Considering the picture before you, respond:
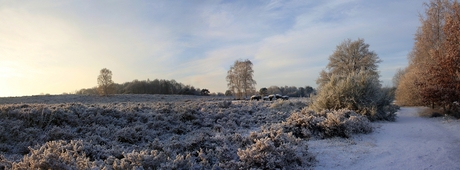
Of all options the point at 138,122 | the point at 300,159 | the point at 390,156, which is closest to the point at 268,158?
the point at 300,159

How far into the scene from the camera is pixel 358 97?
37.8 feet

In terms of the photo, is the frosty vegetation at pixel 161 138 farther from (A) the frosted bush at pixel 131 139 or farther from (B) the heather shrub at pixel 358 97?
(B) the heather shrub at pixel 358 97

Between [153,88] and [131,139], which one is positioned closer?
[131,139]

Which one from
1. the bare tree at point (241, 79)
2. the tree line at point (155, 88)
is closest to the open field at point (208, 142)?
the bare tree at point (241, 79)

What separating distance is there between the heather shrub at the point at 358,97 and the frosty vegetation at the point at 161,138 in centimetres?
189

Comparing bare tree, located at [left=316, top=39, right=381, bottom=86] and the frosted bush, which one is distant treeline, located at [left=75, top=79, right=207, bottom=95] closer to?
bare tree, located at [left=316, top=39, right=381, bottom=86]

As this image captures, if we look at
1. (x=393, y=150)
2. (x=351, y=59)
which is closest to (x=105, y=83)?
(x=351, y=59)

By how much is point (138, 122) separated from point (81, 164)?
618 cm

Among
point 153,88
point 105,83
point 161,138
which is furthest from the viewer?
point 153,88

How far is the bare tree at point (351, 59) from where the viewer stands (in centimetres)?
2838

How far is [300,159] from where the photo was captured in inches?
190

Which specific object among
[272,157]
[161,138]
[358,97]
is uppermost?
[358,97]

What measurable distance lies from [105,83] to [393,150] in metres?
35.2

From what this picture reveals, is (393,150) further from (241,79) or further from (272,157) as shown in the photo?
(241,79)
